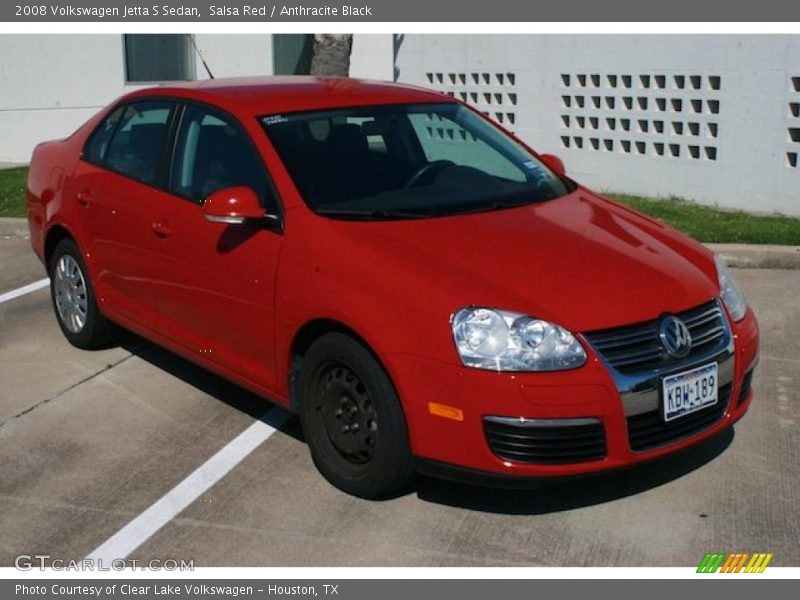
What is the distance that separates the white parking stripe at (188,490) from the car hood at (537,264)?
1.22 m

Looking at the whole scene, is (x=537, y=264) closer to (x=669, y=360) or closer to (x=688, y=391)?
(x=669, y=360)

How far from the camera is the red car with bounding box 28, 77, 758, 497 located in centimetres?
435

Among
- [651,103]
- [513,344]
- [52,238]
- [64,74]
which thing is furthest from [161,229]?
[64,74]

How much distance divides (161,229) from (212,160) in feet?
1.40

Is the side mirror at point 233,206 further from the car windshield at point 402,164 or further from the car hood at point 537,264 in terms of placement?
the car hood at point 537,264

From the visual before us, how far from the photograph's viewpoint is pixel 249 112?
216 inches

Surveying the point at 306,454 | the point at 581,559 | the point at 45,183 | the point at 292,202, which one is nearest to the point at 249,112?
the point at 292,202

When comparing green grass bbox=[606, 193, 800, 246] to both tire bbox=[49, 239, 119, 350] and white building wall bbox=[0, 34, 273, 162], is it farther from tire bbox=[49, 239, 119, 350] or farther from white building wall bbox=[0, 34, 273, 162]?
white building wall bbox=[0, 34, 273, 162]

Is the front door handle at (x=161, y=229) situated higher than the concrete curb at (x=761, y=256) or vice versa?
the front door handle at (x=161, y=229)

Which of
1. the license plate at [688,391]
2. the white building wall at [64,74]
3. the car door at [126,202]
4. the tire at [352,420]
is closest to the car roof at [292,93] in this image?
the car door at [126,202]

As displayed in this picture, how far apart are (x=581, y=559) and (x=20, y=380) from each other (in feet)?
11.7

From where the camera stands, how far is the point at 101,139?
6625 mm

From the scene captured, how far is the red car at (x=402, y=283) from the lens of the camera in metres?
4.35

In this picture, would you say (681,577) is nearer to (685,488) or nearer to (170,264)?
(685,488)
